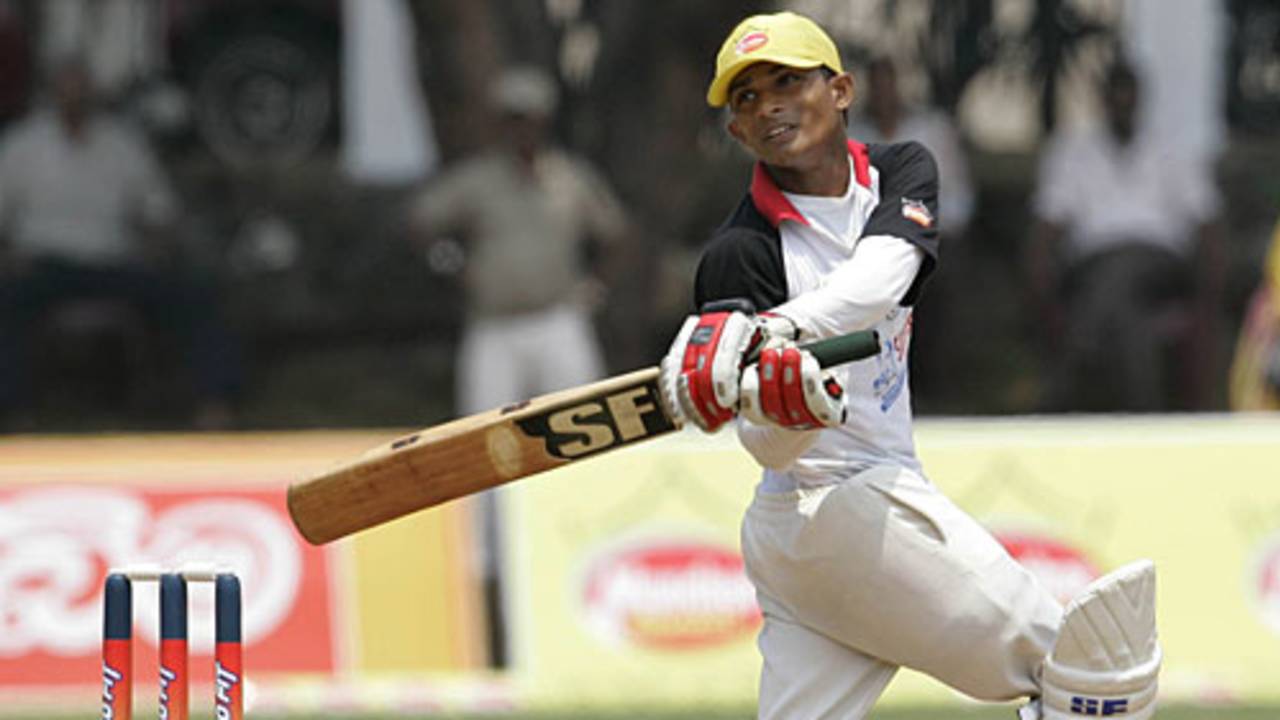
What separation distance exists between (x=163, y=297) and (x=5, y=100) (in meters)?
1.12

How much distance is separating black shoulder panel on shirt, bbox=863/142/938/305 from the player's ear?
0.50 feet

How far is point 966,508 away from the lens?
7961mm

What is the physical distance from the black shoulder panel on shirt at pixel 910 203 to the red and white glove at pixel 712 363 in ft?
1.02

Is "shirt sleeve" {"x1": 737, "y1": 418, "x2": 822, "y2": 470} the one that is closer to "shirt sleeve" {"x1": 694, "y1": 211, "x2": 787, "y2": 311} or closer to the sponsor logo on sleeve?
"shirt sleeve" {"x1": 694, "y1": 211, "x2": 787, "y2": 311}

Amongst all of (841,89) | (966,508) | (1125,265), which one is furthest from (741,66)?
(1125,265)

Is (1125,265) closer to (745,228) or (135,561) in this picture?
(135,561)

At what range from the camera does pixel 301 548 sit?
26.2ft

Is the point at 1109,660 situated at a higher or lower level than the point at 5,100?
lower

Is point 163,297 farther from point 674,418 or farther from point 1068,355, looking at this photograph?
point 674,418

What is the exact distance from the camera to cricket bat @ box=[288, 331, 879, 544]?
4.43m

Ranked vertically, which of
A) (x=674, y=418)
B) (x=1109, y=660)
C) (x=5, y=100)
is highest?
(x=5, y=100)

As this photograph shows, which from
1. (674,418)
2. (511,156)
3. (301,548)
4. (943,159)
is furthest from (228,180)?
(674,418)

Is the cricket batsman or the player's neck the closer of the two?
the cricket batsman

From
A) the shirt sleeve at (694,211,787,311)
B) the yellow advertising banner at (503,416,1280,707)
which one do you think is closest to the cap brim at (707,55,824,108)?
the shirt sleeve at (694,211,787,311)
